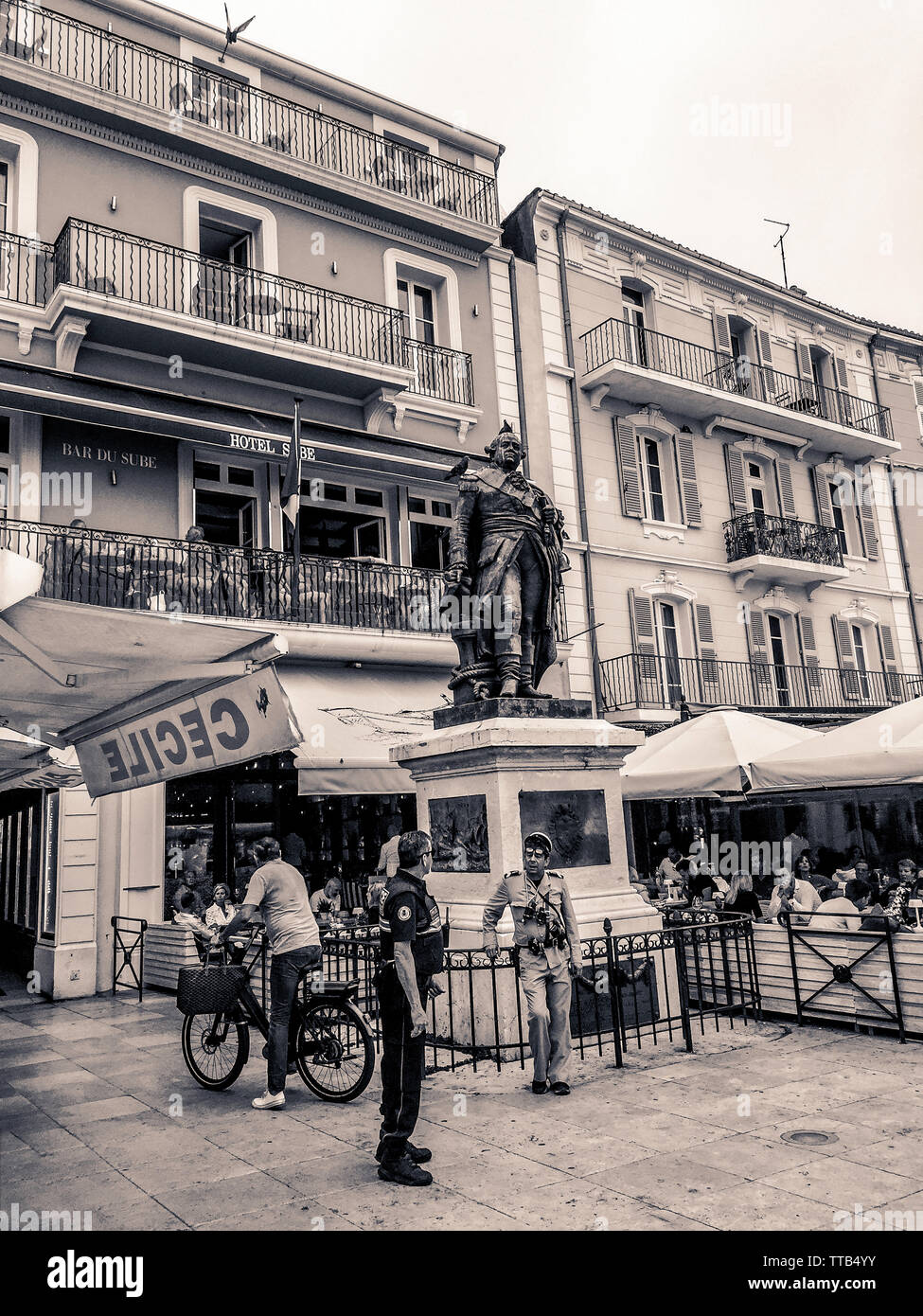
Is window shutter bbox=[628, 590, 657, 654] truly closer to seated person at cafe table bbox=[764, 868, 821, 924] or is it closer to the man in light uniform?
seated person at cafe table bbox=[764, 868, 821, 924]

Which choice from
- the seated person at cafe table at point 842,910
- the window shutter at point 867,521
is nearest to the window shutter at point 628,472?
the window shutter at point 867,521

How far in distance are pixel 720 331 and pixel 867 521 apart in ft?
21.7

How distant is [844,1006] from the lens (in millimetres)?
7898

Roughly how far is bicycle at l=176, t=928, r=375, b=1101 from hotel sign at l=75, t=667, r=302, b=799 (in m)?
2.03

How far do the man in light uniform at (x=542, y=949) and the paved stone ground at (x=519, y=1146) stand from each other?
0.82ft

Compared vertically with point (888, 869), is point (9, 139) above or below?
above

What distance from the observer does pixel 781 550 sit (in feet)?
73.2

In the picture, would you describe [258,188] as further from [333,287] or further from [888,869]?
[888,869]

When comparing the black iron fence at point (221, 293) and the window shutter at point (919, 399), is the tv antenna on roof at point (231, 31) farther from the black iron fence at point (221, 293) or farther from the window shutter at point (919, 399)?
the window shutter at point (919, 399)

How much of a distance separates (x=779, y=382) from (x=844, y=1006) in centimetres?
1879

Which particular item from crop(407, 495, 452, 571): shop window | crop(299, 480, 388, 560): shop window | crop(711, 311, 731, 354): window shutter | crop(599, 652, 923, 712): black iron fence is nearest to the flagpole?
crop(299, 480, 388, 560): shop window

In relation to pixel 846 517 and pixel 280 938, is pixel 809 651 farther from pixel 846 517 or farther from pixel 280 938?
pixel 280 938

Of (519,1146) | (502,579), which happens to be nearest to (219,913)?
(502,579)
